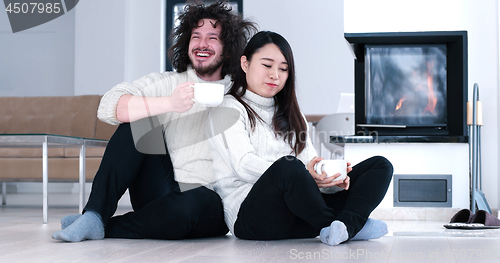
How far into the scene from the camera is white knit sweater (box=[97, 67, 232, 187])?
1646 mm

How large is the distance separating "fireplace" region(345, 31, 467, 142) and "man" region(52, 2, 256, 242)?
4.07 feet

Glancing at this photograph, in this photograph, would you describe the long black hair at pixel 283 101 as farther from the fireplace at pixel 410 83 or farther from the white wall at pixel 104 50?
the white wall at pixel 104 50

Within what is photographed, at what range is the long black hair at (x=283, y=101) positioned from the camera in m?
1.67

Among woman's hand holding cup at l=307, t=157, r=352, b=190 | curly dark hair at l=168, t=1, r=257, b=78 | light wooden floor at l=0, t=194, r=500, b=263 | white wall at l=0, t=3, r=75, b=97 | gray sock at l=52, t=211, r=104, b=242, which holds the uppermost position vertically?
white wall at l=0, t=3, r=75, b=97

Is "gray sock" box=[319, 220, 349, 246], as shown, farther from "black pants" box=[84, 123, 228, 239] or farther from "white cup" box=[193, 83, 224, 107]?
"white cup" box=[193, 83, 224, 107]

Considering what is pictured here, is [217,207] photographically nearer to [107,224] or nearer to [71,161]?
[107,224]

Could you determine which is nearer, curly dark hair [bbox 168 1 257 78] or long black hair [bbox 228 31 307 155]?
long black hair [bbox 228 31 307 155]

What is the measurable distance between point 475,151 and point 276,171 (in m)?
1.80

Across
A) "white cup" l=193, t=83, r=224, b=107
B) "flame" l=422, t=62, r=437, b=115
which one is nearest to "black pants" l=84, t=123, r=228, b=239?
"white cup" l=193, t=83, r=224, b=107

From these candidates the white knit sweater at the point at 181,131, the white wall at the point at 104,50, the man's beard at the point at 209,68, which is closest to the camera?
the white knit sweater at the point at 181,131

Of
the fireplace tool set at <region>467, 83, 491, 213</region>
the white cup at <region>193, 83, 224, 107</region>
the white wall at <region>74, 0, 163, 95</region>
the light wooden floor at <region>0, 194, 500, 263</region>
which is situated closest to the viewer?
the light wooden floor at <region>0, 194, 500, 263</region>

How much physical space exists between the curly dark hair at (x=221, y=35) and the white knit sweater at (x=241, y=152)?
0.20 m

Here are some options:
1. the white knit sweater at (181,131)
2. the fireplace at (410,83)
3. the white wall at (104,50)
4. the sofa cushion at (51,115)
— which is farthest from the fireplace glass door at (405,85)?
the white wall at (104,50)

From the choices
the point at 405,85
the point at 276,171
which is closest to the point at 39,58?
the point at 405,85
